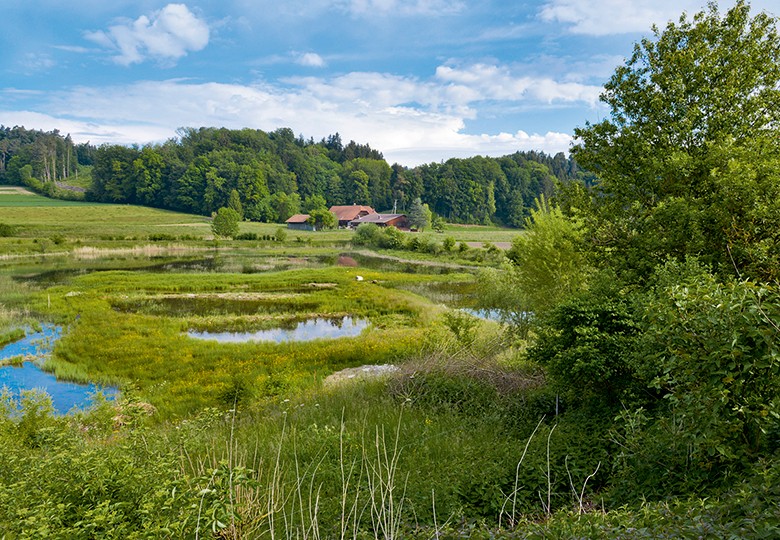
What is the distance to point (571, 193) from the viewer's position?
634 inches

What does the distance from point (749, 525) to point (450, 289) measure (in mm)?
39923

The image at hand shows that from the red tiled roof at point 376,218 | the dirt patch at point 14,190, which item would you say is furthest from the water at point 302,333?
the dirt patch at point 14,190

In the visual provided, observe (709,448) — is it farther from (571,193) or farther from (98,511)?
(571,193)

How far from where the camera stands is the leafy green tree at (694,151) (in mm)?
10195

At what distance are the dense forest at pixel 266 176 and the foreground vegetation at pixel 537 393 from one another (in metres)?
114

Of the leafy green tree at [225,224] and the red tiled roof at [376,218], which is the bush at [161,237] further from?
the red tiled roof at [376,218]

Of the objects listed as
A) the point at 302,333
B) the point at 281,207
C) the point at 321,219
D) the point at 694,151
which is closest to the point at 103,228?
the point at 321,219

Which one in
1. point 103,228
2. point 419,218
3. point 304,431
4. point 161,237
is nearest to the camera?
point 304,431

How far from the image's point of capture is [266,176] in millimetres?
149750

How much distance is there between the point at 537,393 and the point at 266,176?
148 meters

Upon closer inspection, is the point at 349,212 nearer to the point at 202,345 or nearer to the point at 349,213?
the point at 349,213

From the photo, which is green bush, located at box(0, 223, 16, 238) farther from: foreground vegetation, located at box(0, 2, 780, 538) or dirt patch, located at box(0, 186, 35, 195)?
dirt patch, located at box(0, 186, 35, 195)

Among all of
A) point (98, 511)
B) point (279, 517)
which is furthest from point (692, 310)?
point (98, 511)

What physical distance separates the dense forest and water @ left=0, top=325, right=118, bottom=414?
11458 cm
